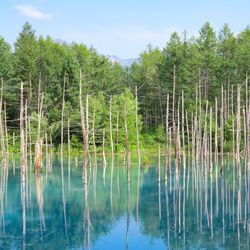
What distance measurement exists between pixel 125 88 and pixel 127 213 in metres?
35.5

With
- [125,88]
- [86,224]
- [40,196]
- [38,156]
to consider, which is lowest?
[86,224]

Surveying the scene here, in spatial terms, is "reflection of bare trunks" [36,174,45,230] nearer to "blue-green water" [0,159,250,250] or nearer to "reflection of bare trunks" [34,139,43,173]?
"blue-green water" [0,159,250,250]

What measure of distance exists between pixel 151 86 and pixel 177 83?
7.97 metres

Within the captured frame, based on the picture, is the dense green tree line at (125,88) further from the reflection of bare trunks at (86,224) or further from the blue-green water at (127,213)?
the reflection of bare trunks at (86,224)

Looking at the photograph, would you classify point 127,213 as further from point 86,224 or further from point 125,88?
point 125,88

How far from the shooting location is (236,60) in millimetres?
53906

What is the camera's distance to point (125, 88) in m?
53.8

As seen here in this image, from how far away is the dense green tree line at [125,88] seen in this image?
163 feet

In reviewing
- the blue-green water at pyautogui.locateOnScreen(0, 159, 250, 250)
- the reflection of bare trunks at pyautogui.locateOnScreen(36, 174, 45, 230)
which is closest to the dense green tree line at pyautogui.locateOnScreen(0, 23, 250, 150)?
the reflection of bare trunks at pyautogui.locateOnScreen(36, 174, 45, 230)

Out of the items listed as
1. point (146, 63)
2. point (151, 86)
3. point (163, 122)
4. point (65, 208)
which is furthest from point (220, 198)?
point (146, 63)

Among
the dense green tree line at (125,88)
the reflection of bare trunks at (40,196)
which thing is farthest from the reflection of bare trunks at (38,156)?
the dense green tree line at (125,88)

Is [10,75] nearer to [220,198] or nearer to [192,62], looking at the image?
[192,62]

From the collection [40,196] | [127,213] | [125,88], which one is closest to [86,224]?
[127,213]

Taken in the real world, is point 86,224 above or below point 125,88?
below
